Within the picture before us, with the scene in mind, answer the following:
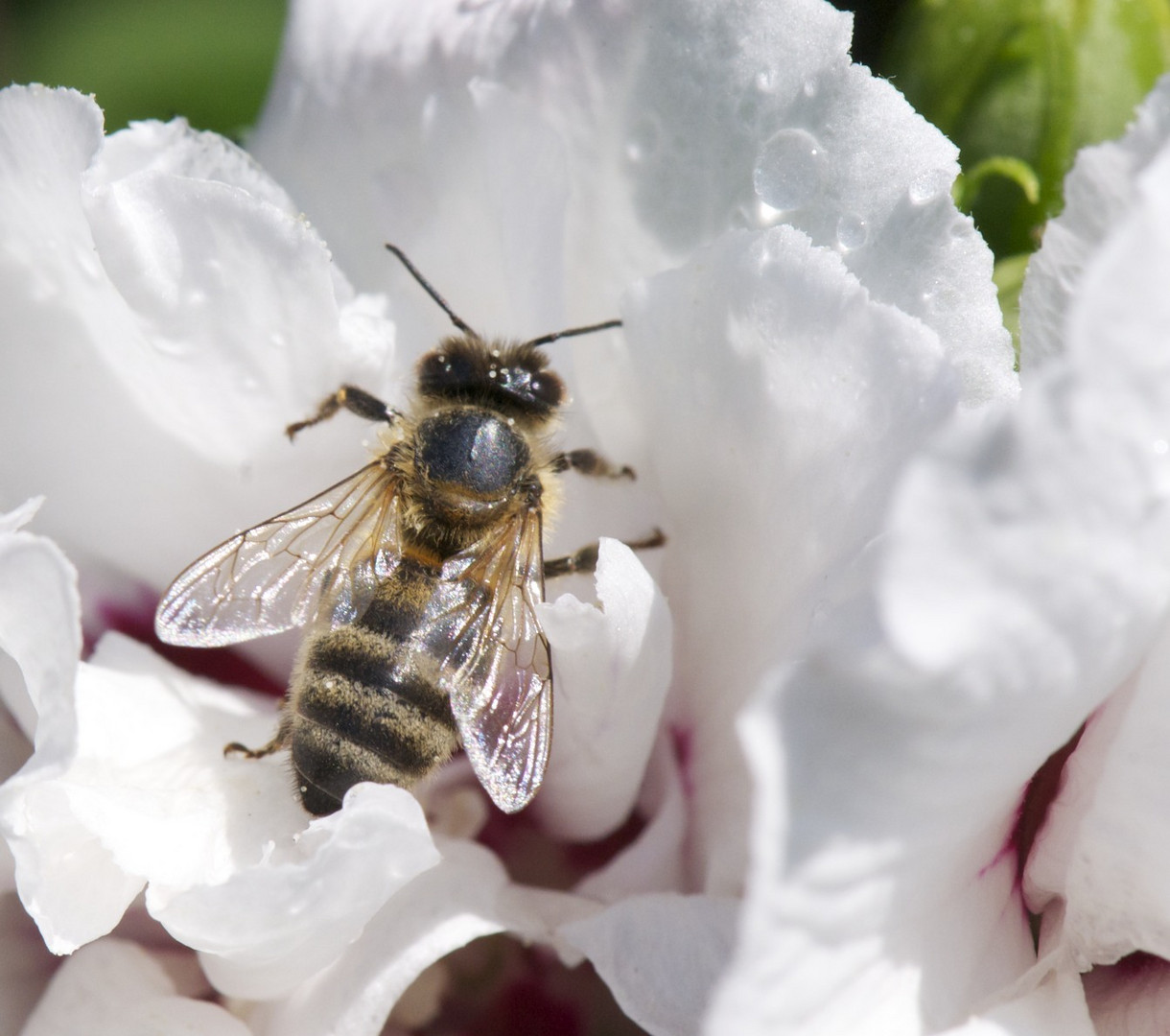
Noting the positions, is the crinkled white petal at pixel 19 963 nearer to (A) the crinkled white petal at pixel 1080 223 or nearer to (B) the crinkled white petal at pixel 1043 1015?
(B) the crinkled white petal at pixel 1043 1015

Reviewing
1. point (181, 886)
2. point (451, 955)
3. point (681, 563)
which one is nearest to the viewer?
point (181, 886)

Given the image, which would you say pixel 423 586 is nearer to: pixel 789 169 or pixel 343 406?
pixel 343 406

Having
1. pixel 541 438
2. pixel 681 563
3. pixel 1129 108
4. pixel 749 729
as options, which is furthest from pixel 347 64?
pixel 749 729

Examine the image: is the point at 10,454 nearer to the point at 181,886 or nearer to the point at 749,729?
the point at 181,886

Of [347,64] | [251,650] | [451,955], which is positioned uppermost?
[347,64]

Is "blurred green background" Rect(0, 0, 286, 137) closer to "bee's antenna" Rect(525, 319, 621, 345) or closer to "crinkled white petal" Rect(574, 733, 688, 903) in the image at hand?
"bee's antenna" Rect(525, 319, 621, 345)

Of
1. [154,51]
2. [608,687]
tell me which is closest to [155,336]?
[608,687]

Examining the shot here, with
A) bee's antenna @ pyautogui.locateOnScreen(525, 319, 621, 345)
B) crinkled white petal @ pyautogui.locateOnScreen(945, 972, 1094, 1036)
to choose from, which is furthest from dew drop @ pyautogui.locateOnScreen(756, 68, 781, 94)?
crinkled white petal @ pyautogui.locateOnScreen(945, 972, 1094, 1036)
